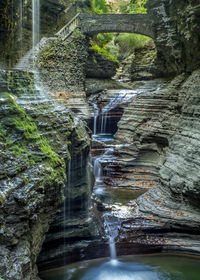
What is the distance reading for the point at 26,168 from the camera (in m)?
4.29

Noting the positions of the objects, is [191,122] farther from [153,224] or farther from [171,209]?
[153,224]

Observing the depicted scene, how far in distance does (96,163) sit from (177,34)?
770 cm

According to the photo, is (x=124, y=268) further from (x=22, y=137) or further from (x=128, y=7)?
(x=128, y=7)

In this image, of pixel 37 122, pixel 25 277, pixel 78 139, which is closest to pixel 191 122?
pixel 78 139

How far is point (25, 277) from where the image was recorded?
386cm

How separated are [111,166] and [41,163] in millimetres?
7983

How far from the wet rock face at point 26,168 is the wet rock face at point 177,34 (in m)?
7.67

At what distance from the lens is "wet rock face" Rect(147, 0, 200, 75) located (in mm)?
10484

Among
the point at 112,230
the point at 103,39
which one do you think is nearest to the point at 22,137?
the point at 112,230

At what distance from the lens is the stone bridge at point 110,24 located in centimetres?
1870

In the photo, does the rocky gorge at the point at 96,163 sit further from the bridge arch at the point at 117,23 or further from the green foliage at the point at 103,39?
the green foliage at the point at 103,39

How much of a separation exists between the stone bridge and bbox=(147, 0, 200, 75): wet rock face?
358 cm

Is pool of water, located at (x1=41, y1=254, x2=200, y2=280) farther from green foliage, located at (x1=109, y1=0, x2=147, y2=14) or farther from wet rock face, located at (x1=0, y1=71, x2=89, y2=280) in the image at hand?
green foliage, located at (x1=109, y1=0, x2=147, y2=14)

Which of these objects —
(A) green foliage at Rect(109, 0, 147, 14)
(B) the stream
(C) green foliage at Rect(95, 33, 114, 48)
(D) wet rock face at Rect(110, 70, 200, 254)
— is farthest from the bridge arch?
(B) the stream
